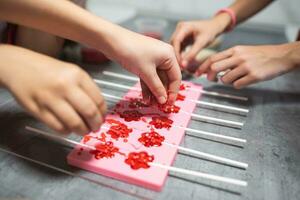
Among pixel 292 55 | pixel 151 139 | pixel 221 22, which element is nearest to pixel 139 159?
pixel 151 139

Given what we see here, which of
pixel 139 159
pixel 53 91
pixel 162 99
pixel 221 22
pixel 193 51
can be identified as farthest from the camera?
pixel 221 22

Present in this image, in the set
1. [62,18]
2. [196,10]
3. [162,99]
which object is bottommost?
[162,99]

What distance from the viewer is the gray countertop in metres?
0.55

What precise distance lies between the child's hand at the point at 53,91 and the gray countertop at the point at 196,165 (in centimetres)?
13

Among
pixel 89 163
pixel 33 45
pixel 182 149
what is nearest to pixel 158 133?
pixel 182 149

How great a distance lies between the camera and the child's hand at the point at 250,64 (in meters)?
0.83

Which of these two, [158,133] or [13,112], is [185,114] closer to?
[158,133]

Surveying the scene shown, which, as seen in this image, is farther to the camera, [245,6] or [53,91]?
[245,6]

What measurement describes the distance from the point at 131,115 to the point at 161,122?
8cm

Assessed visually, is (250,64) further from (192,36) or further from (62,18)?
(62,18)

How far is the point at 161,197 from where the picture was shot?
54 cm

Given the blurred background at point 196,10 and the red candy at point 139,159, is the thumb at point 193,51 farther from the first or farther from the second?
the blurred background at point 196,10

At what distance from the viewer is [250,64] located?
0.83 meters

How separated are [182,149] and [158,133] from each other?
0.23 ft
